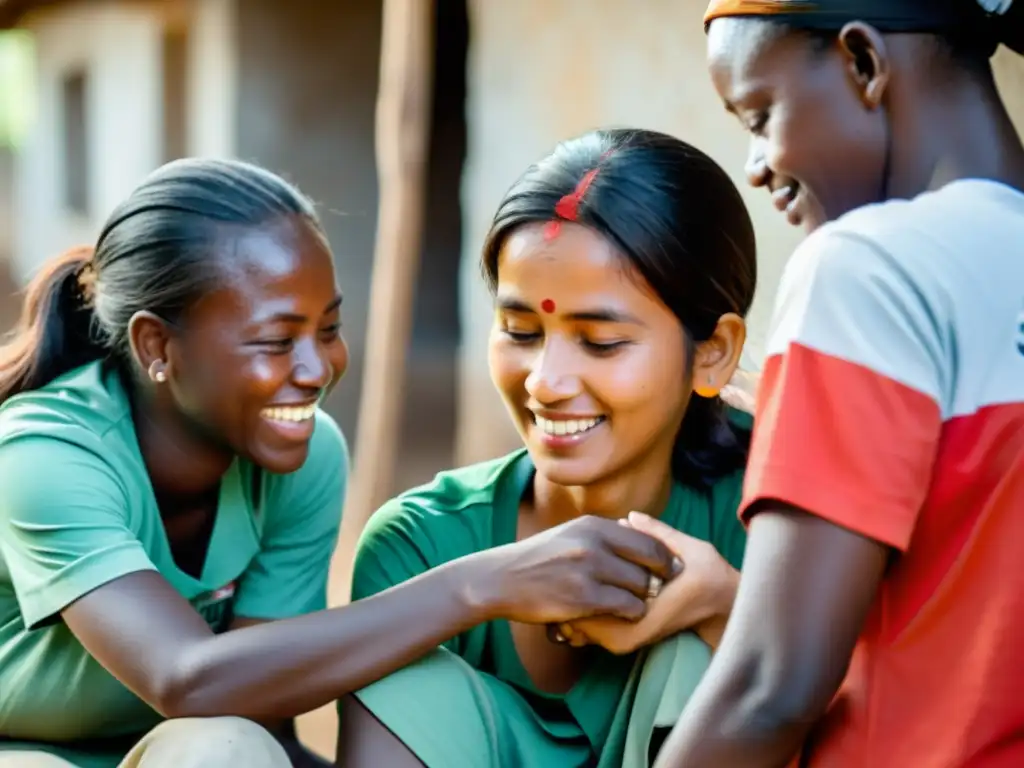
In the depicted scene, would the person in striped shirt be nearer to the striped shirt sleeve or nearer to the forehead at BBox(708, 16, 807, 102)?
the striped shirt sleeve

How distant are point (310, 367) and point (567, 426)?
423 mm

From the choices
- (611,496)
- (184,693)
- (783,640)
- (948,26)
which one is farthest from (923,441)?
(184,693)

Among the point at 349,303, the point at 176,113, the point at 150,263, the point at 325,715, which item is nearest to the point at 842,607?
the point at 150,263

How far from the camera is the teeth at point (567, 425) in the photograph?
2.02 m

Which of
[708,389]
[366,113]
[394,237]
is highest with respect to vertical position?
[708,389]

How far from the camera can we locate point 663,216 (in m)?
2.05

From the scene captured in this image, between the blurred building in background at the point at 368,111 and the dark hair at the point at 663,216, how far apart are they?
592 millimetres

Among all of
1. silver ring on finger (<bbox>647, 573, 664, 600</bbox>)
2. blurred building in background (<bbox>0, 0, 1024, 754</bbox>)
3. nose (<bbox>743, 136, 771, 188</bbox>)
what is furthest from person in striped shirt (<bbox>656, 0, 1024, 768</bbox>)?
blurred building in background (<bbox>0, 0, 1024, 754</bbox>)

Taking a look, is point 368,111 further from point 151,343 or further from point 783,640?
point 783,640

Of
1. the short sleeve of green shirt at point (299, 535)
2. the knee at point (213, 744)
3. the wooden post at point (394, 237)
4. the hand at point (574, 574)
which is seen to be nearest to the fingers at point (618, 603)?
the hand at point (574, 574)

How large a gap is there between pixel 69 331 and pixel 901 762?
4.82ft

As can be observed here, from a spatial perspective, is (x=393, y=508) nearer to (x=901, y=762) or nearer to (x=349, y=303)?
(x=901, y=762)

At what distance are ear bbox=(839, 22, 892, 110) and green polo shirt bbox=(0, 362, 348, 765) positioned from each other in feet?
3.74

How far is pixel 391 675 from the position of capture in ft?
6.29
